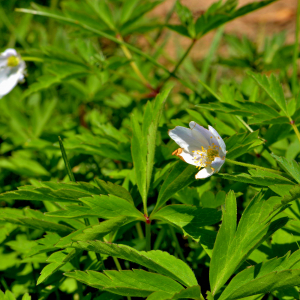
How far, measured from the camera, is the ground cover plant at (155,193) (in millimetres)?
1078

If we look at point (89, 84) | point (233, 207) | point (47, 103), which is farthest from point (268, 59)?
point (233, 207)

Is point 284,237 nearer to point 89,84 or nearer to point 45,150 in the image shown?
point 45,150

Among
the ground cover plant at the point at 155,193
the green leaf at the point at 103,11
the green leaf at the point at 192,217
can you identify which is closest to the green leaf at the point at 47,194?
the ground cover plant at the point at 155,193

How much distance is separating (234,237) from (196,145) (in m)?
0.42

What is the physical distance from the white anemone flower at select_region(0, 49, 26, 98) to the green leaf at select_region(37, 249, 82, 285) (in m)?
1.38

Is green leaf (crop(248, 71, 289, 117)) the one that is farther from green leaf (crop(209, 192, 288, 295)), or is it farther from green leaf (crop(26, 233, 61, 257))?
green leaf (crop(26, 233, 61, 257))

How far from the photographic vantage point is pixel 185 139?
1348mm

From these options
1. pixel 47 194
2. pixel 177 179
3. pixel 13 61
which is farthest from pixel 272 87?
pixel 13 61

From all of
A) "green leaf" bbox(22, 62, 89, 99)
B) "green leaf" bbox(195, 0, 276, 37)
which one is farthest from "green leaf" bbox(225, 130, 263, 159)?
"green leaf" bbox(22, 62, 89, 99)

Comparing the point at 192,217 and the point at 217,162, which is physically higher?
the point at 217,162

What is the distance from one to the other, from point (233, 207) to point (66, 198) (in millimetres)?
602

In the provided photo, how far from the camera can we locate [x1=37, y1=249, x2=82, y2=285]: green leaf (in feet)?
3.78

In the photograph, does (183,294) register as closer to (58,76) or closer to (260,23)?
(58,76)

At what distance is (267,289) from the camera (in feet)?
3.23
